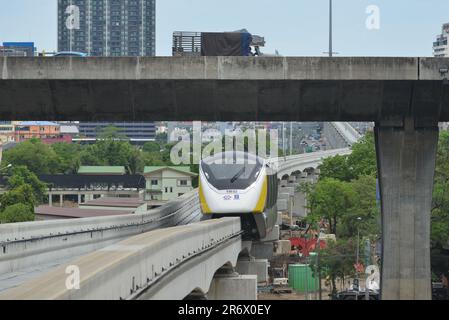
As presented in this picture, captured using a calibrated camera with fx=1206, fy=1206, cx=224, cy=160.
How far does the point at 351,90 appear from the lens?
109 ft

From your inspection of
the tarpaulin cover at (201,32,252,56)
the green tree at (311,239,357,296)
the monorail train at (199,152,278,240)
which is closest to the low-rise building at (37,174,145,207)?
the green tree at (311,239,357,296)

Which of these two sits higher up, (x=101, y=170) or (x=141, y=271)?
(x=141, y=271)

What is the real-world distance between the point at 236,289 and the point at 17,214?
5809 centimetres

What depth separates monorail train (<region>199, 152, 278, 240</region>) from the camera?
1642 inches

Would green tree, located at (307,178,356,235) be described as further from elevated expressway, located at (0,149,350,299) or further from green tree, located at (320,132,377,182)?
elevated expressway, located at (0,149,350,299)

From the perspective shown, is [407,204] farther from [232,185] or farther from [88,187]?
[88,187]

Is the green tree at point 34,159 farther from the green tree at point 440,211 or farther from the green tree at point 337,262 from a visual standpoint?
the green tree at point 440,211

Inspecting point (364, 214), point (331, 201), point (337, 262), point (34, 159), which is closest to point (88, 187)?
point (34, 159)

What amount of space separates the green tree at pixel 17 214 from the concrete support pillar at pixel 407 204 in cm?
5622

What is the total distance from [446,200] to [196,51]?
83.2 feet

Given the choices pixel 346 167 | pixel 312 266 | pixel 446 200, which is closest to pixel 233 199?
pixel 446 200

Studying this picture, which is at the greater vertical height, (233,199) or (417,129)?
(417,129)

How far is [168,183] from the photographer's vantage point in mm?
122438
